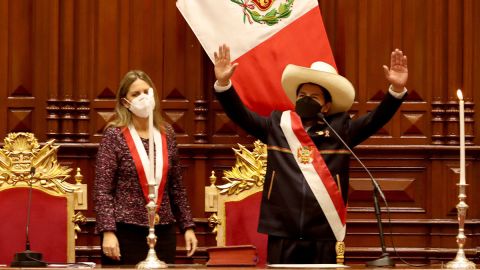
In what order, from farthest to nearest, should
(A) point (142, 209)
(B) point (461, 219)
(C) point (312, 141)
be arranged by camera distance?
(A) point (142, 209) → (C) point (312, 141) → (B) point (461, 219)

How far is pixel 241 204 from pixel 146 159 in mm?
588

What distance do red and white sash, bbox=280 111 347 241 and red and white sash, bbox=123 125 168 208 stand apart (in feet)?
2.50

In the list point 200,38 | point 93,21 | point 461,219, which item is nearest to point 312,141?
point 461,219

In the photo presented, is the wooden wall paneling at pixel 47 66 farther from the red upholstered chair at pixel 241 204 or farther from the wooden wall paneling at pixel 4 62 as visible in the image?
the red upholstered chair at pixel 241 204

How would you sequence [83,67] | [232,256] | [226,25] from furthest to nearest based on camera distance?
[83,67] < [226,25] < [232,256]

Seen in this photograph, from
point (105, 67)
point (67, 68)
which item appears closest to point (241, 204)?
point (105, 67)

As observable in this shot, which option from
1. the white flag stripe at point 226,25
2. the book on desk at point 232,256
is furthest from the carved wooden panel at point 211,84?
the book on desk at point 232,256

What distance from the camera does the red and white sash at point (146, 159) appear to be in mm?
5207

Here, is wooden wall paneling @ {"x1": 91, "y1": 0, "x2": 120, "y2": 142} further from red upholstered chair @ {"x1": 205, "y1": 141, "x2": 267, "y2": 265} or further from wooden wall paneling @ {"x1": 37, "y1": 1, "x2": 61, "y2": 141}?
red upholstered chair @ {"x1": 205, "y1": 141, "x2": 267, "y2": 265}

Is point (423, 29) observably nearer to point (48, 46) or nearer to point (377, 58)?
point (377, 58)

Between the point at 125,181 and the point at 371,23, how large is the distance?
7.34ft

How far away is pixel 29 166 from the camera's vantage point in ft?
18.1

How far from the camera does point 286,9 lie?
21.5 feet

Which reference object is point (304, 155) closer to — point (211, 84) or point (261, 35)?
point (261, 35)
